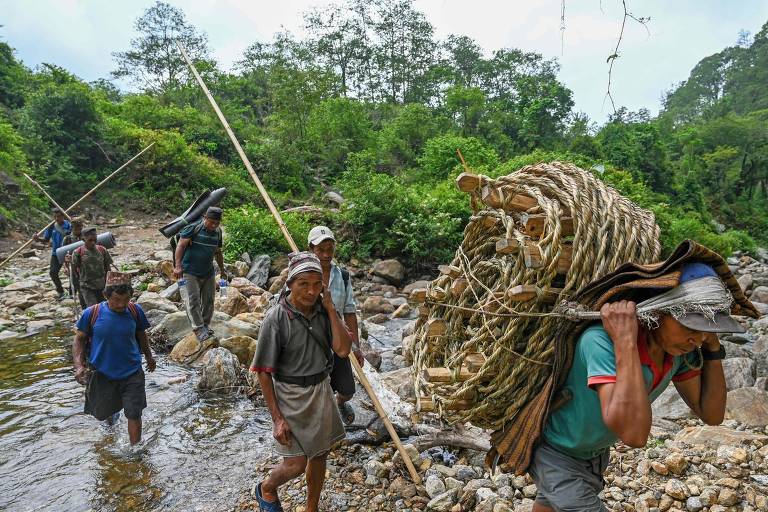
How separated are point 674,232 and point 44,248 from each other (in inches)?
888

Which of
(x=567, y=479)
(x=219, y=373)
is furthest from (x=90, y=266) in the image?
(x=567, y=479)

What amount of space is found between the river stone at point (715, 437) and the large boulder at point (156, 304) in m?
8.35

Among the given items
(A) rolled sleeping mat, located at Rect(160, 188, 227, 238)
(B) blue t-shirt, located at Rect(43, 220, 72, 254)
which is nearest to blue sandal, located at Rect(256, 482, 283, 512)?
(A) rolled sleeping mat, located at Rect(160, 188, 227, 238)

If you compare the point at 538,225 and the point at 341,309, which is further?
the point at 341,309

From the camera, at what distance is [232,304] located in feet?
29.7

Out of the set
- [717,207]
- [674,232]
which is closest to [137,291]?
[674,232]

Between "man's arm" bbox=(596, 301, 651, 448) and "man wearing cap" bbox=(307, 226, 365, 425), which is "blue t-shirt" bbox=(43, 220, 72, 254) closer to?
"man wearing cap" bbox=(307, 226, 365, 425)

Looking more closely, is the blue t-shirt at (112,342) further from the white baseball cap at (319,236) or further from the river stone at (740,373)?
the river stone at (740,373)

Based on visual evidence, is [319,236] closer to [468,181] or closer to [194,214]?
[468,181]

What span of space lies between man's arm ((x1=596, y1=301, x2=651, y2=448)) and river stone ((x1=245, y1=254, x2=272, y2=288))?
1093 centimetres

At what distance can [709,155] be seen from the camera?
1362 inches

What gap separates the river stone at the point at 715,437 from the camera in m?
3.95

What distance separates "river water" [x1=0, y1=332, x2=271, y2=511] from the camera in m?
3.98

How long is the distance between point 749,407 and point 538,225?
12.9 feet
